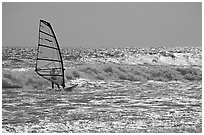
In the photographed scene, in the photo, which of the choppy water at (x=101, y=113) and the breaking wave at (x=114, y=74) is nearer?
the choppy water at (x=101, y=113)

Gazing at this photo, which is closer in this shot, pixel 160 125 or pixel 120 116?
pixel 160 125

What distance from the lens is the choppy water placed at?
425 centimetres

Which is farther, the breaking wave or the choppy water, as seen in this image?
the breaking wave

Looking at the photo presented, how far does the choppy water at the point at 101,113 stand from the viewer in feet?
13.9

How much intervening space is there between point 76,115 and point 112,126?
763 millimetres

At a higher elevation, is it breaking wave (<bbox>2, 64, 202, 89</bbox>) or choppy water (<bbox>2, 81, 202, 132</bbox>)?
breaking wave (<bbox>2, 64, 202, 89</bbox>)

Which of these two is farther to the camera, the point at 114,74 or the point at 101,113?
the point at 114,74

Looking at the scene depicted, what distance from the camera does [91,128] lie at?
4.20 metres

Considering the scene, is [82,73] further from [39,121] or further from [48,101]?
[39,121]

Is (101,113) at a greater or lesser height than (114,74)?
lesser

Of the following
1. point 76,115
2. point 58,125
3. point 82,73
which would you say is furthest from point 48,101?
point 82,73

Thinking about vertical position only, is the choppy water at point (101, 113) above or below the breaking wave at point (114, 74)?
below

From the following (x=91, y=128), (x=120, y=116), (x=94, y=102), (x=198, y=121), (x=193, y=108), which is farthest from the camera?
(x=94, y=102)

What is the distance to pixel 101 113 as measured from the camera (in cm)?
509
